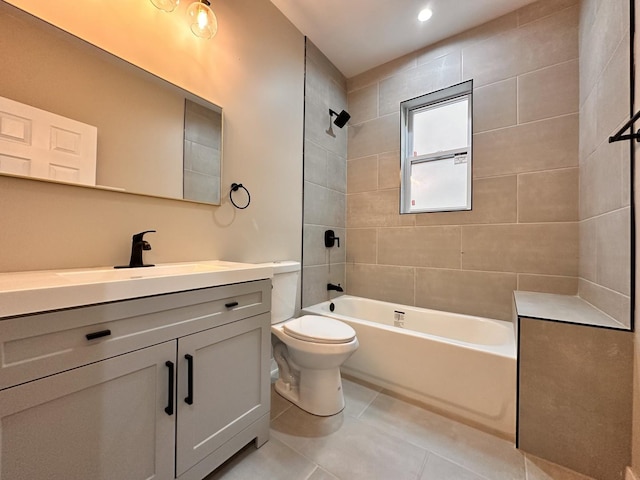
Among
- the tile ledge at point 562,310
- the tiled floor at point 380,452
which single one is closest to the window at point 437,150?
the tile ledge at point 562,310

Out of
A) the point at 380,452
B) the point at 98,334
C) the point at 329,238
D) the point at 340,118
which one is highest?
the point at 340,118

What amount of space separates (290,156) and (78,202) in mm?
1402

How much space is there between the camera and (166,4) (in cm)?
128

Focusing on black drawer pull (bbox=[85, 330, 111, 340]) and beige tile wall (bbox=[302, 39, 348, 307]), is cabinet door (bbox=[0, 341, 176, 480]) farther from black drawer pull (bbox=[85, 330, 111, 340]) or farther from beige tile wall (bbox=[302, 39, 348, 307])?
beige tile wall (bbox=[302, 39, 348, 307])

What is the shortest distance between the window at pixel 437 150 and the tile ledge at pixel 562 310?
2.72 ft

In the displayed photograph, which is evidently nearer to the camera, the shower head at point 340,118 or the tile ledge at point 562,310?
the tile ledge at point 562,310

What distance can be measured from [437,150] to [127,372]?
8.71ft

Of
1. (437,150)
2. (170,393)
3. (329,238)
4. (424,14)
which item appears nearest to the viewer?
(170,393)

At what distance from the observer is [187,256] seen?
4.83 feet

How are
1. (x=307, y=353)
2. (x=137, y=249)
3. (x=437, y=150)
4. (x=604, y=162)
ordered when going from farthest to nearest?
(x=437, y=150) → (x=307, y=353) → (x=604, y=162) → (x=137, y=249)

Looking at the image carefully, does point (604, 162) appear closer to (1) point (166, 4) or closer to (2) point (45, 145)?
(1) point (166, 4)

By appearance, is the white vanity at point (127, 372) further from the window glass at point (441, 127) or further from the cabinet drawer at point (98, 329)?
the window glass at point (441, 127)

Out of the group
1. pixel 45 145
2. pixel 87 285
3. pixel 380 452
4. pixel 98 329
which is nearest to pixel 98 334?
pixel 98 329

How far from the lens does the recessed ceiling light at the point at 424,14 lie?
1944 mm
